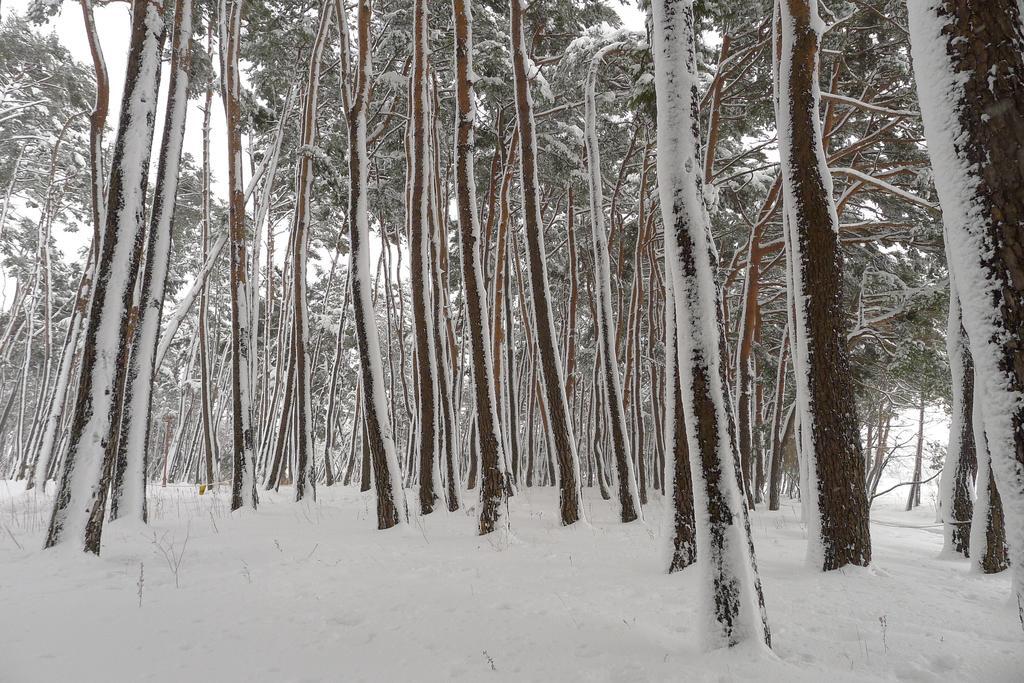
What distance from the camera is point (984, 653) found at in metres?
3.14

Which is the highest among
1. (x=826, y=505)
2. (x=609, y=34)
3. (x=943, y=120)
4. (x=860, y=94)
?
(x=609, y=34)

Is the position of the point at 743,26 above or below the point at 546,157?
above

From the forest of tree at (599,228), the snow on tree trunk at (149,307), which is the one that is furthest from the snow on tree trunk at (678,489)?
the snow on tree trunk at (149,307)

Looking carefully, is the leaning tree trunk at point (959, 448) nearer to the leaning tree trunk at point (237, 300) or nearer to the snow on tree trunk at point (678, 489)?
the snow on tree trunk at point (678, 489)

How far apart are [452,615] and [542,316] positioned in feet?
15.6

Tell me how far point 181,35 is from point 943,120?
8.57m

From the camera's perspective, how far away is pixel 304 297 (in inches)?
384

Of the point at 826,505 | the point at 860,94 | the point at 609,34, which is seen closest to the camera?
the point at 826,505

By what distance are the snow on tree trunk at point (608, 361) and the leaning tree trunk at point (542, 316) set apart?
0.94m

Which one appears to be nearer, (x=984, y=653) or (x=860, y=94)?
(x=984, y=653)

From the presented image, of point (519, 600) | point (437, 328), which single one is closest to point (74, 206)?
point (437, 328)

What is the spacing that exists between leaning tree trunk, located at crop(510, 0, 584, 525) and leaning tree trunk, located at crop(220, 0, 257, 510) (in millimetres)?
5209

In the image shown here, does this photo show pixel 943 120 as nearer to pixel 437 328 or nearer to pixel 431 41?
pixel 437 328

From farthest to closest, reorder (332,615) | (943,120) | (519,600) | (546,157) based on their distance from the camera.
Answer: (546,157) → (519,600) → (332,615) → (943,120)
